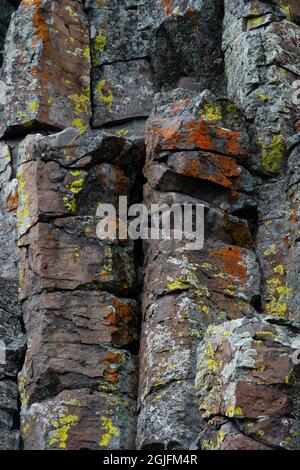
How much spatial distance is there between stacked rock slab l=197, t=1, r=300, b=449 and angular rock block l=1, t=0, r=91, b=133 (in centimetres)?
219

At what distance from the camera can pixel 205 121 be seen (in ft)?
64.4

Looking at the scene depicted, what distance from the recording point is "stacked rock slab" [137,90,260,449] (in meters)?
17.8

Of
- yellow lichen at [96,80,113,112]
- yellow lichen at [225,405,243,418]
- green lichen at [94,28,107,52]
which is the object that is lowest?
yellow lichen at [225,405,243,418]

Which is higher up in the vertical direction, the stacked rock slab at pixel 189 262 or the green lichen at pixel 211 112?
the green lichen at pixel 211 112

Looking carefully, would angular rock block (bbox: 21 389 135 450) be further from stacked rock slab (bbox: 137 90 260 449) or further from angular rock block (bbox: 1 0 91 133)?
angular rock block (bbox: 1 0 91 133)

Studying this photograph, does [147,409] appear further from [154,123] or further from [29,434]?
[154,123]

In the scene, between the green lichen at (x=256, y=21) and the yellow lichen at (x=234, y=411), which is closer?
the yellow lichen at (x=234, y=411)

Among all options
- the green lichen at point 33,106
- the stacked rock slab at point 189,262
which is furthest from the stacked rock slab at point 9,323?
the stacked rock slab at point 189,262

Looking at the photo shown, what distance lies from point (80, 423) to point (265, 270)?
314cm

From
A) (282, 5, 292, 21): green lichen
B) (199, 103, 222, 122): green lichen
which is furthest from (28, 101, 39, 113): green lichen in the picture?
(282, 5, 292, 21): green lichen

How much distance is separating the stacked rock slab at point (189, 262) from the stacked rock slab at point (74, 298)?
1.03 ft

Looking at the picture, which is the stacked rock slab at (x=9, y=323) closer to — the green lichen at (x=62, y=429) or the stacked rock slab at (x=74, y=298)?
the stacked rock slab at (x=74, y=298)

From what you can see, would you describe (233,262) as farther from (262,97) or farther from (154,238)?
(262,97)

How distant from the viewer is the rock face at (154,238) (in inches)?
672
